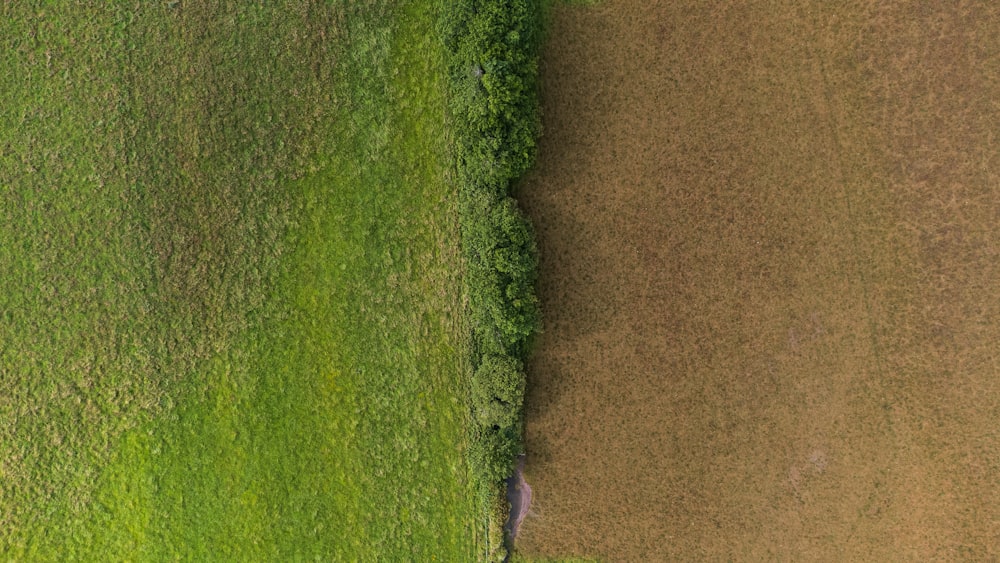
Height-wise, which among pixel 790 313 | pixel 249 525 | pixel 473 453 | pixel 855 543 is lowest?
pixel 855 543

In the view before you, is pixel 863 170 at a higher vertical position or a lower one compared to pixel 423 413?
higher

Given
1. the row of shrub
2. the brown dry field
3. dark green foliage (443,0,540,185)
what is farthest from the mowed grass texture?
the brown dry field

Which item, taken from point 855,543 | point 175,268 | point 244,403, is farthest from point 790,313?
point 175,268

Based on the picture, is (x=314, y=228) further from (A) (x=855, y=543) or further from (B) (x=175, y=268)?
(A) (x=855, y=543)

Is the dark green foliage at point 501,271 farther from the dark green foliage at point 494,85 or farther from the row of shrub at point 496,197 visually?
the dark green foliage at point 494,85

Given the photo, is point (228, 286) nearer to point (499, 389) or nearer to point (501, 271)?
point (501, 271)

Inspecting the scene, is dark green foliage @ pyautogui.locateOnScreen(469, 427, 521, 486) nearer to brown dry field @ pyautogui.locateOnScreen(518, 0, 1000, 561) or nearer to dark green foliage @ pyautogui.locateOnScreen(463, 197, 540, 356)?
brown dry field @ pyautogui.locateOnScreen(518, 0, 1000, 561)

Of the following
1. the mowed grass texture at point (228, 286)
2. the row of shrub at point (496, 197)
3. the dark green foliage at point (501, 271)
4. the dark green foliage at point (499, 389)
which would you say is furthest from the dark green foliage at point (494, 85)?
the dark green foliage at point (499, 389)
